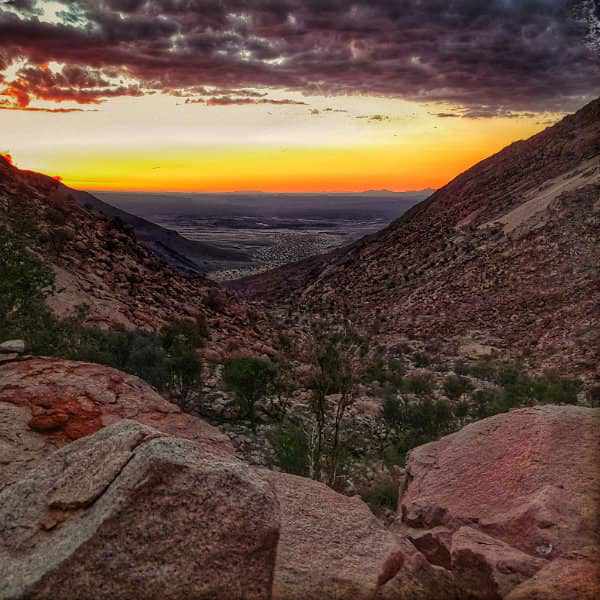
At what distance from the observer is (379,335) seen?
2975 cm

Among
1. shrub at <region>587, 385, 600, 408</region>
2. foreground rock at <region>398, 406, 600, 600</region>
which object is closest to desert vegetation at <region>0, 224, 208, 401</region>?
foreground rock at <region>398, 406, 600, 600</region>

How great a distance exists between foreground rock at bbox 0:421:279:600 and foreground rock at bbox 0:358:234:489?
1.31m

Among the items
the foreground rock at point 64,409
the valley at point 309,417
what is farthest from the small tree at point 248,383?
the foreground rock at point 64,409

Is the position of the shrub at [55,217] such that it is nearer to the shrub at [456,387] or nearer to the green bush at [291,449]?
the green bush at [291,449]

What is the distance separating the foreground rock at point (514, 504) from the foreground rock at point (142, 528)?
209 centimetres

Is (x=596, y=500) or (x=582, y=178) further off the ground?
(x=582, y=178)

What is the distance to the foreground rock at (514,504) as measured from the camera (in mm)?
4879

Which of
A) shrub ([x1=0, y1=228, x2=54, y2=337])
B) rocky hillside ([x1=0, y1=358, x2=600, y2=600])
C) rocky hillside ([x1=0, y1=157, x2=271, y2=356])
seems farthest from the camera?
rocky hillside ([x1=0, y1=157, x2=271, y2=356])

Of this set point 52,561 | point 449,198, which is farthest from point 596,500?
point 449,198

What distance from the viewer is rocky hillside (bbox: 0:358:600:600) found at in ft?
12.1

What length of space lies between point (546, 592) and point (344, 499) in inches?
98.2

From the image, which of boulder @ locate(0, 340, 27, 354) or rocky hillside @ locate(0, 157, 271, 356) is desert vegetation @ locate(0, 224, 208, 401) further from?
rocky hillside @ locate(0, 157, 271, 356)

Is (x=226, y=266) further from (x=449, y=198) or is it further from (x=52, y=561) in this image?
(x=52, y=561)

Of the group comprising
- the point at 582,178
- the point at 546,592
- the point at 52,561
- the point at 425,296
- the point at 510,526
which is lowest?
the point at 425,296
